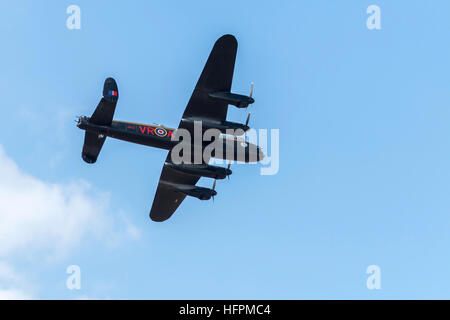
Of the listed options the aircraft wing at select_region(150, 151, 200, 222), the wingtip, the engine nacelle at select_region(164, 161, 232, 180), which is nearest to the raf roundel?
the engine nacelle at select_region(164, 161, 232, 180)

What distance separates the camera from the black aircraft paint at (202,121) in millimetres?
28250

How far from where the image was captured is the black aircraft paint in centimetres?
2825

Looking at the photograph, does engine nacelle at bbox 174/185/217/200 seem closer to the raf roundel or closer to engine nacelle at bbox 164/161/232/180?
engine nacelle at bbox 164/161/232/180

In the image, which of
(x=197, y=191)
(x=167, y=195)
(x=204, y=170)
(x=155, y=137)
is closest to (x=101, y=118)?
(x=155, y=137)

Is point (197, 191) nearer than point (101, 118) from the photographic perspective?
No

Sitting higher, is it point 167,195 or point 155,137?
point 155,137

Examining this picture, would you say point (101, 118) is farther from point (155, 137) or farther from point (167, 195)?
point (167, 195)

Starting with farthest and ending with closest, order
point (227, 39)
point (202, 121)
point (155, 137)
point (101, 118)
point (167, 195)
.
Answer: point (167, 195), point (155, 137), point (202, 121), point (101, 118), point (227, 39)

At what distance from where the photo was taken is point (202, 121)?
29.8 metres

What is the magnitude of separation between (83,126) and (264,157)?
1046 centimetres

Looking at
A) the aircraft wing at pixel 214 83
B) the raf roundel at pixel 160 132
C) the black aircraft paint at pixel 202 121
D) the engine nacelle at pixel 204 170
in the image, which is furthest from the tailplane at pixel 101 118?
the engine nacelle at pixel 204 170

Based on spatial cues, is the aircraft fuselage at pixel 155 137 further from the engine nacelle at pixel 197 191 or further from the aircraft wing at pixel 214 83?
the engine nacelle at pixel 197 191
